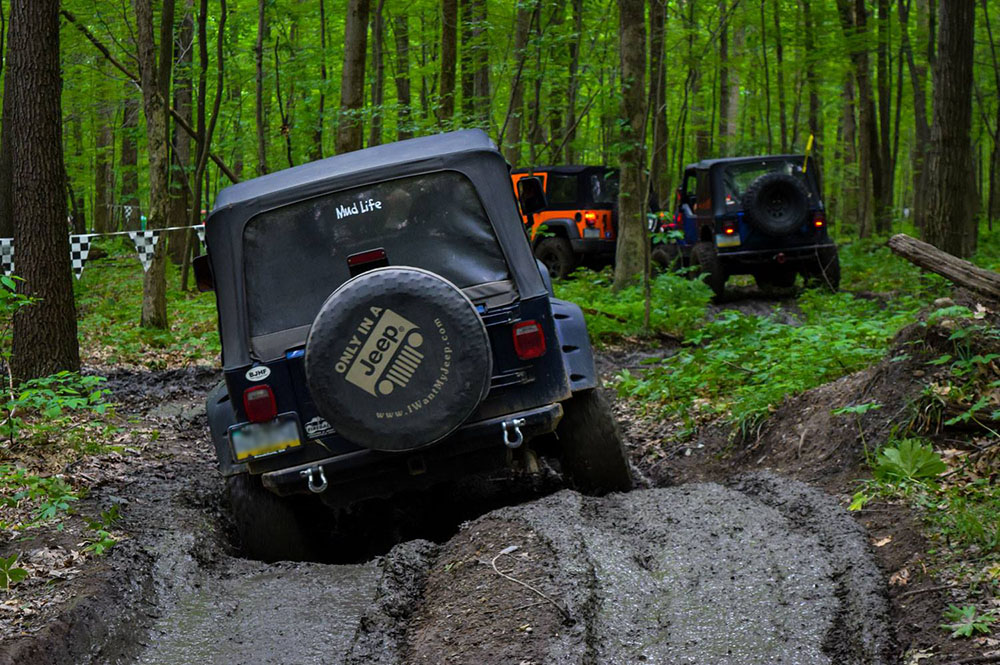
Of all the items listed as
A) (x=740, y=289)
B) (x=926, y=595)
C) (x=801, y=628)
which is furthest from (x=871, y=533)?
(x=740, y=289)

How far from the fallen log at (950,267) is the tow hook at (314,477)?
3.98m

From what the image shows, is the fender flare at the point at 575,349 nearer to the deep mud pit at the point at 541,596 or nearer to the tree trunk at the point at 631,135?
the deep mud pit at the point at 541,596

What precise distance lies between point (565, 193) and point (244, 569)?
15531 millimetres

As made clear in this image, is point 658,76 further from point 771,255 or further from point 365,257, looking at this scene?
point 365,257

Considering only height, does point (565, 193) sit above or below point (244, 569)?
above

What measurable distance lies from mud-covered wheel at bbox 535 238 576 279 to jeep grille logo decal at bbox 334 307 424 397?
48.8 feet

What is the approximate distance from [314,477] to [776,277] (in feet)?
45.2

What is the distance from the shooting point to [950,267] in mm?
6371

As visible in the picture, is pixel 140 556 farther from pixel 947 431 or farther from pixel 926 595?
pixel 947 431

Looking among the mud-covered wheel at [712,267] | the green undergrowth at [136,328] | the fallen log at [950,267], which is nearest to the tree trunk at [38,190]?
the green undergrowth at [136,328]

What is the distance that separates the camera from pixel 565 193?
19797 millimetres

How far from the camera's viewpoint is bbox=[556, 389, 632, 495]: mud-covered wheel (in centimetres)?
550

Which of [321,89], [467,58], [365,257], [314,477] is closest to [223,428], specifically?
[314,477]

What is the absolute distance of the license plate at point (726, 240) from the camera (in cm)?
1578
